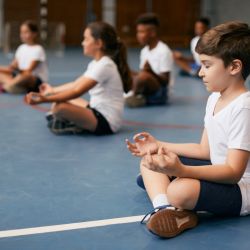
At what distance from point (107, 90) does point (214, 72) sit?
6.20ft

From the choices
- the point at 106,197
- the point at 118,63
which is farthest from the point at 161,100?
the point at 106,197

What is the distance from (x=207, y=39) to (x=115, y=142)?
1.68m

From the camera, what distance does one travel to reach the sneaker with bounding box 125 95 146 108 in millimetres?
5242

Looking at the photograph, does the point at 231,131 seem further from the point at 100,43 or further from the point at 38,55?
the point at 38,55

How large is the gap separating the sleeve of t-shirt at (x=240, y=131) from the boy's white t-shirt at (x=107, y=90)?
6.12ft

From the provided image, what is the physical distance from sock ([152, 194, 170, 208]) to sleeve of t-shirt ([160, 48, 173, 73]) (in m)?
3.16

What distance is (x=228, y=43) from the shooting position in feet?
7.16

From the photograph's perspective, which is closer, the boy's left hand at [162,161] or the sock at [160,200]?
the boy's left hand at [162,161]

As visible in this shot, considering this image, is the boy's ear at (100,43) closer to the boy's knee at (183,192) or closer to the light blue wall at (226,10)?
the boy's knee at (183,192)

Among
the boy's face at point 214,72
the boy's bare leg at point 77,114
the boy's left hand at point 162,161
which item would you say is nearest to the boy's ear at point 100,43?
the boy's bare leg at point 77,114

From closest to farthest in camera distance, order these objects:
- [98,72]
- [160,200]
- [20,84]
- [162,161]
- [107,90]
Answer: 1. [162,161]
2. [160,200]
3. [98,72]
4. [107,90]
5. [20,84]

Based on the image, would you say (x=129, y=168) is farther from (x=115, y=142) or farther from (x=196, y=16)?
(x=196, y=16)

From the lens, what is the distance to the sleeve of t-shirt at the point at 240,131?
215cm

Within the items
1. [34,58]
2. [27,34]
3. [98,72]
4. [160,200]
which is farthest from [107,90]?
[27,34]
